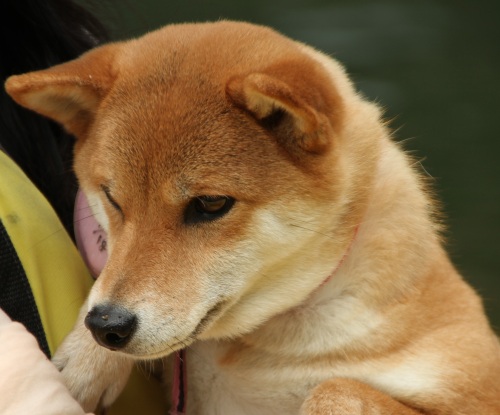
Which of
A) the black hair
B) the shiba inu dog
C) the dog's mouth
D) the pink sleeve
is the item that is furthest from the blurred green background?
the pink sleeve

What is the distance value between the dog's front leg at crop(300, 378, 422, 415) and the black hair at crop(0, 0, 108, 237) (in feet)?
2.68

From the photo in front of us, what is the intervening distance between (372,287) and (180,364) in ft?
1.46

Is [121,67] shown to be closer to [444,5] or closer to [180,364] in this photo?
[180,364]

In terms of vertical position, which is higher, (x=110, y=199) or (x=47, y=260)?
(x=110, y=199)

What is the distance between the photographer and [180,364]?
1.77 m

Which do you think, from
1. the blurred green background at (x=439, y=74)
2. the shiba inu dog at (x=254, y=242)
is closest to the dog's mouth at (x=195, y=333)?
the shiba inu dog at (x=254, y=242)

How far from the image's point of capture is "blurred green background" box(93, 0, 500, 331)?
11.5 feet

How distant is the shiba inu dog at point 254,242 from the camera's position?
1.56 m

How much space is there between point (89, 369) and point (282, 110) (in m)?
0.67

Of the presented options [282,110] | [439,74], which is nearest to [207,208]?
[282,110]

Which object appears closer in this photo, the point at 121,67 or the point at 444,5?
the point at 121,67

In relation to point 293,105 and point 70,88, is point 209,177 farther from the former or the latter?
point 70,88

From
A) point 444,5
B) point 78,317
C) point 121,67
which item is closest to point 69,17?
point 121,67

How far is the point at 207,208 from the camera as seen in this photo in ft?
5.17
